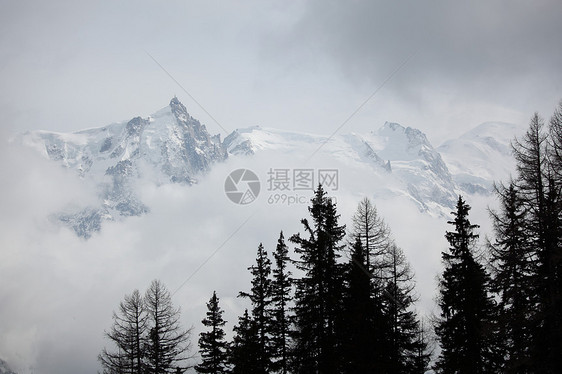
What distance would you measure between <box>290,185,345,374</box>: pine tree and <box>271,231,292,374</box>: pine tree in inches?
150

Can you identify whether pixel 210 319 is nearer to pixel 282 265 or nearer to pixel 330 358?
pixel 282 265

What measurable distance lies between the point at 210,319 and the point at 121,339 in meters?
7.27

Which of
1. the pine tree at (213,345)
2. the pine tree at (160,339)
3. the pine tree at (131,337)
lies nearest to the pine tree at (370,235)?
the pine tree at (213,345)

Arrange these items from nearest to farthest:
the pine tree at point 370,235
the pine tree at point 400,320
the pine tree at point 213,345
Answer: the pine tree at point 400,320 → the pine tree at point 370,235 → the pine tree at point 213,345

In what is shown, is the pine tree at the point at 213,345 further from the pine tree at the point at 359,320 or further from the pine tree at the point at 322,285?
the pine tree at the point at 359,320

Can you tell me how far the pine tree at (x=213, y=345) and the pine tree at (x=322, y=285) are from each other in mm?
9073

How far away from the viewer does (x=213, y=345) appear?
35.7 metres

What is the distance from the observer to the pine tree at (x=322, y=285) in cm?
2756

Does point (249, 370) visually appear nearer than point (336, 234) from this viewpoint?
Yes

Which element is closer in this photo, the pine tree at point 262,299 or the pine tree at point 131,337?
the pine tree at point 262,299

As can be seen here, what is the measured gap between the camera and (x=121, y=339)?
1483 inches

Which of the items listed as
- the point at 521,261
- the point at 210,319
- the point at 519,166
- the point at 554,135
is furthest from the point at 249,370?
the point at 554,135

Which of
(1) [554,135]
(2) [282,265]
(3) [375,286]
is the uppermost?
(1) [554,135]

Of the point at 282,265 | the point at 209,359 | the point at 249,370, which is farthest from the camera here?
the point at 209,359
